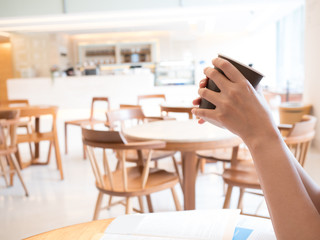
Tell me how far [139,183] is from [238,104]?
1661mm

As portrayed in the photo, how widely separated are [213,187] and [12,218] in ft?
6.03

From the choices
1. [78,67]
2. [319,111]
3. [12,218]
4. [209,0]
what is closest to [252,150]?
[12,218]

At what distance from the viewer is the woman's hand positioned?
1.50 ft

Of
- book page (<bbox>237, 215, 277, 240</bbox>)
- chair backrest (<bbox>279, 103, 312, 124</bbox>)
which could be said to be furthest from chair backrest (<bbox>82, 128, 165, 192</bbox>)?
chair backrest (<bbox>279, 103, 312, 124</bbox>)

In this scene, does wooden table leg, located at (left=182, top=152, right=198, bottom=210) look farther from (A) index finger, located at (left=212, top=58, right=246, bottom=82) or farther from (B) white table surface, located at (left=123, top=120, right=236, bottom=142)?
(A) index finger, located at (left=212, top=58, right=246, bottom=82)

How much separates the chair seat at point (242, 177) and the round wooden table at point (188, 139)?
5.2 inches

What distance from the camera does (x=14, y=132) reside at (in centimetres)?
322

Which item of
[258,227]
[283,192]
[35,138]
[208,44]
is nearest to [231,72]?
[283,192]

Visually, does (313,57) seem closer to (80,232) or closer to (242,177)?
(242,177)

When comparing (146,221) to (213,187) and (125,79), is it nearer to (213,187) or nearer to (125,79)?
(213,187)

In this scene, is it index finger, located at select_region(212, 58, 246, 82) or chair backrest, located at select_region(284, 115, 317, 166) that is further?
chair backrest, located at select_region(284, 115, 317, 166)

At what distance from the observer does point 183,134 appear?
2.07 metres

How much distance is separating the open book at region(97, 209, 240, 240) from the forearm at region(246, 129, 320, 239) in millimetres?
156

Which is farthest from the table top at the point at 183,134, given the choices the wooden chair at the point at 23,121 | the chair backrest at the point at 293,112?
the chair backrest at the point at 293,112
